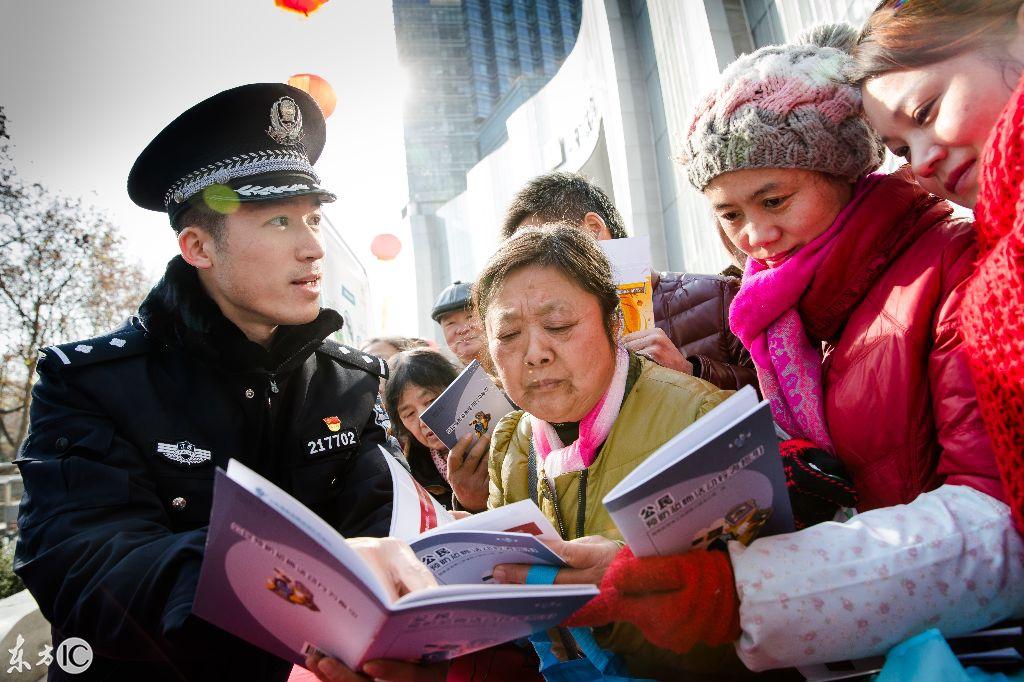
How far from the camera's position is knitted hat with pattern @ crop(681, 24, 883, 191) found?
1.52 meters

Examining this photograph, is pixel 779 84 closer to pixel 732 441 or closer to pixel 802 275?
pixel 802 275

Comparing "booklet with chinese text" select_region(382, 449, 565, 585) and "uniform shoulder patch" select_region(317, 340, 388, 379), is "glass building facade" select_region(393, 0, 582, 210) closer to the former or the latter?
"uniform shoulder patch" select_region(317, 340, 388, 379)

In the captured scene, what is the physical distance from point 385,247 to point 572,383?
975 cm

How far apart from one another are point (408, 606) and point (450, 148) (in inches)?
1374

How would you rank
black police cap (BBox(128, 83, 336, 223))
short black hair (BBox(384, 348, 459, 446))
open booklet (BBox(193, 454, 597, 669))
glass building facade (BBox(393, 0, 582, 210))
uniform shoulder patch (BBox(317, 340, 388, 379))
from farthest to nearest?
glass building facade (BBox(393, 0, 582, 210))
short black hair (BBox(384, 348, 459, 446))
uniform shoulder patch (BBox(317, 340, 388, 379))
black police cap (BBox(128, 83, 336, 223))
open booklet (BBox(193, 454, 597, 669))

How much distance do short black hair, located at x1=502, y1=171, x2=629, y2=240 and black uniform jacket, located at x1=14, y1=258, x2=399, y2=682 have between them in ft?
3.08

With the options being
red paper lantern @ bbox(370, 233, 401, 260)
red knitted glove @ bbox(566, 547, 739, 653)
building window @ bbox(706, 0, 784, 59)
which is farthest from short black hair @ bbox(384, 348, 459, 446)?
red paper lantern @ bbox(370, 233, 401, 260)

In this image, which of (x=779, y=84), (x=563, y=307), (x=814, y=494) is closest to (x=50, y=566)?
(x=563, y=307)

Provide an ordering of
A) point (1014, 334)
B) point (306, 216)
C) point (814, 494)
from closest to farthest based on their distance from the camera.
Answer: point (1014, 334) < point (814, 494) < point (306, 216)

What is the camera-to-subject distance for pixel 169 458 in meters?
1.82

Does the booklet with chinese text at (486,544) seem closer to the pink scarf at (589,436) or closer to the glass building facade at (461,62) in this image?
the pink scarf at (589,436)

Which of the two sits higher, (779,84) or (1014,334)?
(779,84)

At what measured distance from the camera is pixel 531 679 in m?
1.77

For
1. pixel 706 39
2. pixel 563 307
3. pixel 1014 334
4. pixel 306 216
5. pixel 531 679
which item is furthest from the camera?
pixel 706 39
